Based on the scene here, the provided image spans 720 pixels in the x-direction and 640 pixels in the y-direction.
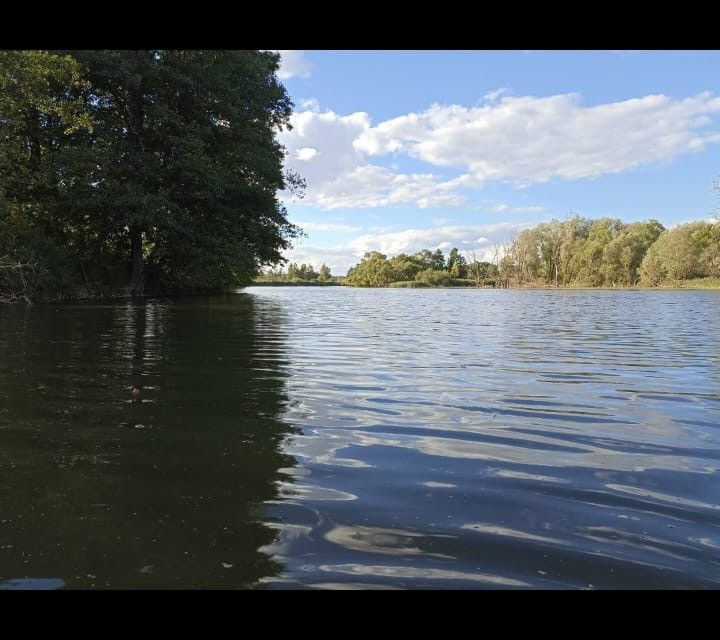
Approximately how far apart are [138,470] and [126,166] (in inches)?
1010

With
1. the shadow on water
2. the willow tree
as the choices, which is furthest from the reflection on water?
the willow tree

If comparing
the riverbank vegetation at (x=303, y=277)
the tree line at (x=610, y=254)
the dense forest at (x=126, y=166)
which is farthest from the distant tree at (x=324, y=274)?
the dense forest at (x=126, y=166)

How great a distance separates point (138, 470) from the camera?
12.3ft

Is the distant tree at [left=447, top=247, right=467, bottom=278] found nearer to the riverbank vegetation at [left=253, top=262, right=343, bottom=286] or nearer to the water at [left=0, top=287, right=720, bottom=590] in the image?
the riverbank vegetation at [left=253, top=262, right=343, bottom=286]

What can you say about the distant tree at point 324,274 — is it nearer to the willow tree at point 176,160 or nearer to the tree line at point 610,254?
the tree line at point 610,254

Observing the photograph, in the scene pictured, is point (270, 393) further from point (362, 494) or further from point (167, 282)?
point (167, 282)

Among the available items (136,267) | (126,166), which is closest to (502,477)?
(126,166)

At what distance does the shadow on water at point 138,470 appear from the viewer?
2463mm

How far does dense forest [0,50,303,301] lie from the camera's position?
2338cm

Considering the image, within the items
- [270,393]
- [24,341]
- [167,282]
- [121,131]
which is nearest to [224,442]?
[270,393]

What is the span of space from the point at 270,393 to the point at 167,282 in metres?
32.1

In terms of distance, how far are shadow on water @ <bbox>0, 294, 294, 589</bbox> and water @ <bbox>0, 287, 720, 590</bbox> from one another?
0.7 inches
